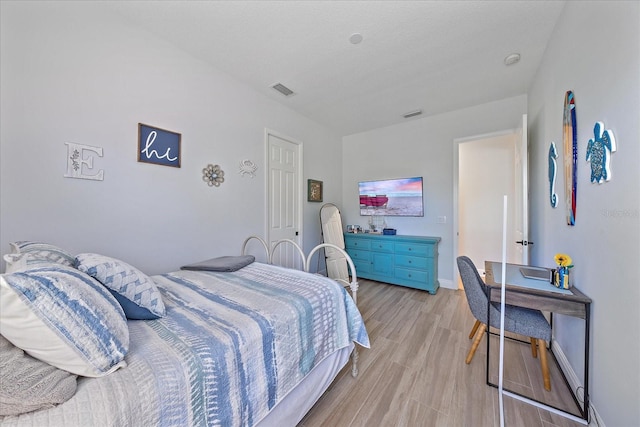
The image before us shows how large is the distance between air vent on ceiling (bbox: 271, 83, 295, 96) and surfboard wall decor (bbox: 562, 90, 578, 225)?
269 centimetres

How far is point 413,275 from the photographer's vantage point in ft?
11.5

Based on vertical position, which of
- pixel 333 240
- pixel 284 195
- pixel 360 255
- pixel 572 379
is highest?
pixel 284 195

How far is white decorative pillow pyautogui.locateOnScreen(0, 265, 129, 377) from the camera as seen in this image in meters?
0.68

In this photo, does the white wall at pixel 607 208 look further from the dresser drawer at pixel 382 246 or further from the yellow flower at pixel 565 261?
the dresser drawer at pixel 382 246

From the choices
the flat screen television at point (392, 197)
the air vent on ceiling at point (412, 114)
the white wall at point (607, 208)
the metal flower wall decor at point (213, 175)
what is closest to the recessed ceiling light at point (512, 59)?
the white wall at point (607, 208)

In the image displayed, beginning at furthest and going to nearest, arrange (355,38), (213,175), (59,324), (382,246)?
(382,246), (213,175), (355,38), (59,324)

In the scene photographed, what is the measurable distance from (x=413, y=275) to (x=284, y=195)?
2.31m

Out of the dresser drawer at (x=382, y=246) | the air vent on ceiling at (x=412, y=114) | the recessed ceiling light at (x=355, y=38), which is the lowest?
the dresser drawer at (x=382, y=246)

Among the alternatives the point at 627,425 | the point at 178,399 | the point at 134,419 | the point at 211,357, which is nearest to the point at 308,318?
the point at 211,357

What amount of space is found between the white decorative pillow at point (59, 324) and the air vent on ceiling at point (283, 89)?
9.07 ft

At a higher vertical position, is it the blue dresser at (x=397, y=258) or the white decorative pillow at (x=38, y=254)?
the white decorative pillow at (x=38, y=254)

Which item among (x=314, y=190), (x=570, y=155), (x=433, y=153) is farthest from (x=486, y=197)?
(x=314, y=190)

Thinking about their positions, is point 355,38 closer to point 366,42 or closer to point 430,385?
point 366,42

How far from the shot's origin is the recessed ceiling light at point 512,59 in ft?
7.54
